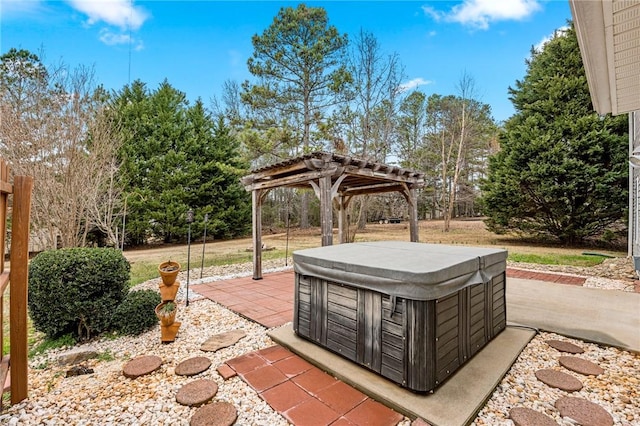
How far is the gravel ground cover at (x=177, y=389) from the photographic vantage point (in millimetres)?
1845

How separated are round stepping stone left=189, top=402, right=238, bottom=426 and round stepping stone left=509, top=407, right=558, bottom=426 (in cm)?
173

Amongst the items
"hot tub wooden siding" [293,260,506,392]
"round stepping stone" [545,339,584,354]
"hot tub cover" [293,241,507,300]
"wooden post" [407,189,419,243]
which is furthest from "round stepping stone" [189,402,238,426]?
"wooden post" [407,189,419,243]

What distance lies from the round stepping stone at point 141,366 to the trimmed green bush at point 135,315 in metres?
0.72

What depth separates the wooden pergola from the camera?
4367 mm

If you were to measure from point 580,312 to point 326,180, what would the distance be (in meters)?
3.65

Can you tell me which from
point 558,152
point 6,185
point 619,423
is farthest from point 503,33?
point 6,185

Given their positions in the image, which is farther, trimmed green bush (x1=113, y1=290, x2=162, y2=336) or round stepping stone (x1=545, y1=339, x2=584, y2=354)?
trimmed green bush (x1=113, y1=290, x2=162, y2=336)

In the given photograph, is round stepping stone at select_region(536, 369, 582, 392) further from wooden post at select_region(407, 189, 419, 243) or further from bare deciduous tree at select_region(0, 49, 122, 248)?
bare deciduous tree at select_region(0, 49, 122, 248)

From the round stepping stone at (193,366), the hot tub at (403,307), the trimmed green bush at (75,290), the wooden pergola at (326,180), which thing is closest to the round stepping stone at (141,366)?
the round stepping stone at (193,366)

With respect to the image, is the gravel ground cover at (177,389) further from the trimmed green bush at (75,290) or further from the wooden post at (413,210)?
the wooden post at (413,210)

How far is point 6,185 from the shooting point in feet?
6.13

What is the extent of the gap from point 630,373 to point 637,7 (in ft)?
8.73

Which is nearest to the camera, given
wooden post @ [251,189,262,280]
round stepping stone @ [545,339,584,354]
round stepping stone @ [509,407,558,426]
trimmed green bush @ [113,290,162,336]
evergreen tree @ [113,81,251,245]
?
round stepping stone @ [509,407,558,426]

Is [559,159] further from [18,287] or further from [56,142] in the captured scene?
[56,142]
